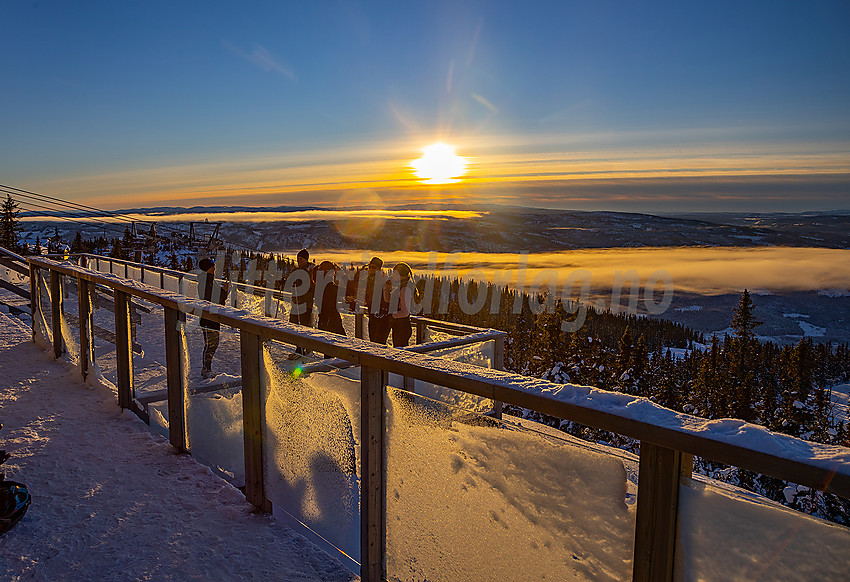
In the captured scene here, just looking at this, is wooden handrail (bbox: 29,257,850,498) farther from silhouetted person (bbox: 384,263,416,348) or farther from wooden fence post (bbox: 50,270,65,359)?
wooden fence post (bbox: 50,270,65,359)

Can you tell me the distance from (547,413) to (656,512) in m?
0.41

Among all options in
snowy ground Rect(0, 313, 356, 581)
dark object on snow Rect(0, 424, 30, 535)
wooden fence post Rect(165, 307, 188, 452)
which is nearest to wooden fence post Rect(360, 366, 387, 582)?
snowy ground Rect(0, 313, 356, 581)

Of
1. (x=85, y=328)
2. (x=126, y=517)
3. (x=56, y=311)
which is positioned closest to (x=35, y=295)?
(x=56, y=311)

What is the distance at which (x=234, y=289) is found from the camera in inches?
427

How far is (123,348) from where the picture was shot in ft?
17.4

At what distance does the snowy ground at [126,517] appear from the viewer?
2965 mm

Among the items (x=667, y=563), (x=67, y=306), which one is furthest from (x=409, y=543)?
(x=67, y=306)

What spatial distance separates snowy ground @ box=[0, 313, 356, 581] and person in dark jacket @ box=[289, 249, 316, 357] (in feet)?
13.8

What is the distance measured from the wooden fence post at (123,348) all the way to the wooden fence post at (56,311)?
7.75ft

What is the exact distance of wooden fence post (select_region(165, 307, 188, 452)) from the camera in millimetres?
4332

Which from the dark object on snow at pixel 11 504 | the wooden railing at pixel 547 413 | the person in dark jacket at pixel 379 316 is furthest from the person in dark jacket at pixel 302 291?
the dark object on snow at pixel 11 504

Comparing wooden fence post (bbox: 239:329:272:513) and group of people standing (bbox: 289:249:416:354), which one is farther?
group of people standing (bbox: 289:249:416:354)

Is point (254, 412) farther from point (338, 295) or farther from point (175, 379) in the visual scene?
point (338, 295)

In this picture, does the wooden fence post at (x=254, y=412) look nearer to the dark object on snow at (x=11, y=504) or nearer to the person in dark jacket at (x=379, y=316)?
the dark object on snow at (x=11, y=504)
